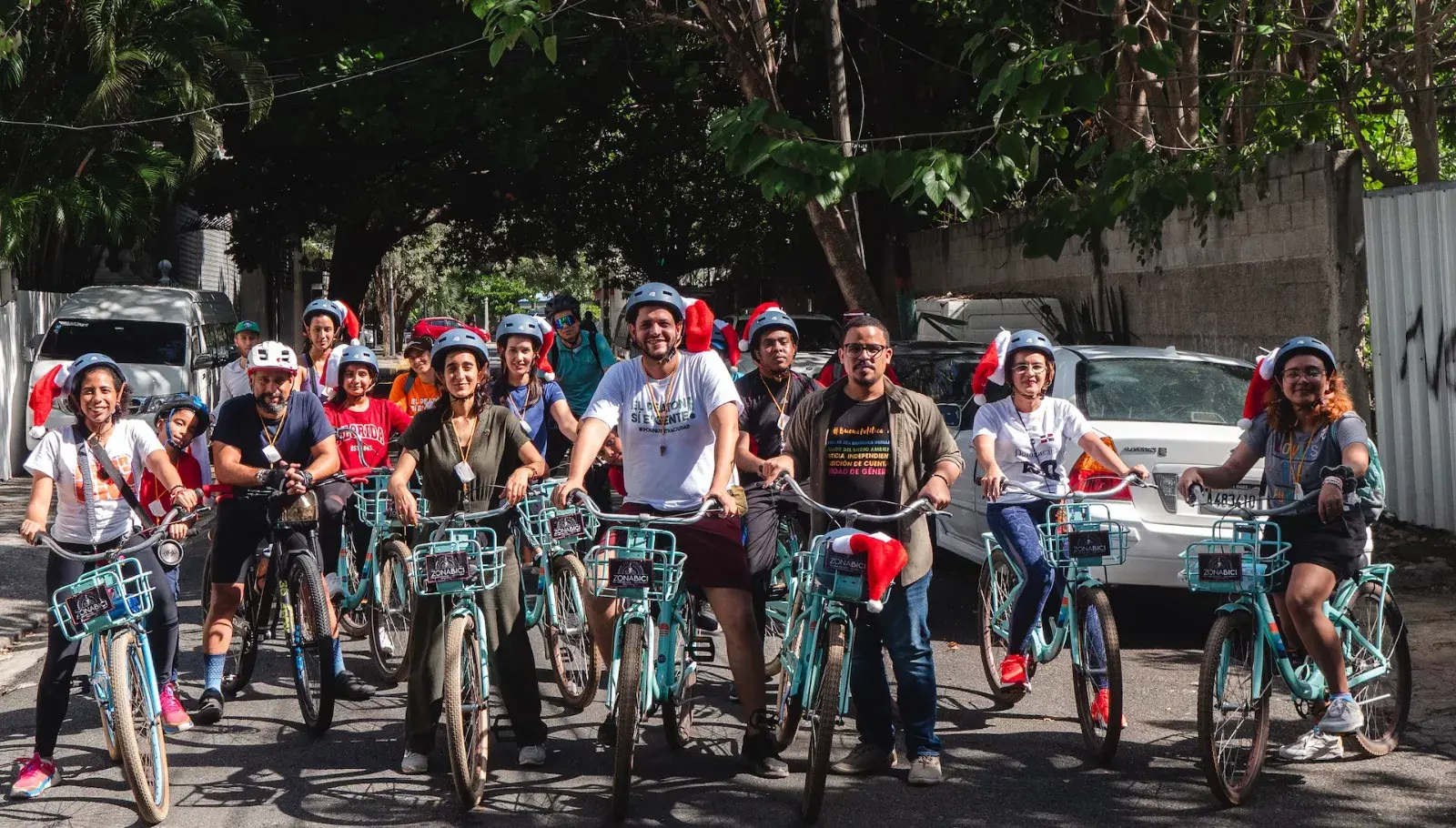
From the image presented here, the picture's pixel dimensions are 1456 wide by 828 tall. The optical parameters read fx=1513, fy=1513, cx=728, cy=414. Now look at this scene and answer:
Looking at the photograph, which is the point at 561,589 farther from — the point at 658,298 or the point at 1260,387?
the point at 1260,387

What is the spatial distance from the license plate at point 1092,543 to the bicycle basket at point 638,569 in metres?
1.57

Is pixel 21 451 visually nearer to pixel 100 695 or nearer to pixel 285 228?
pixel 285 228

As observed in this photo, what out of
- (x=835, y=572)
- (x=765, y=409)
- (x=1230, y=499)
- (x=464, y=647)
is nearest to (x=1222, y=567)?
(x=835, y=572)

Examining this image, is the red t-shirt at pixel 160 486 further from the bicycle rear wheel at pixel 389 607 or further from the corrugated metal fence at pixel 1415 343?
the corrugated metal fence at pixel 1415 343

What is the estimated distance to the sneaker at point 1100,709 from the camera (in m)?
5.86

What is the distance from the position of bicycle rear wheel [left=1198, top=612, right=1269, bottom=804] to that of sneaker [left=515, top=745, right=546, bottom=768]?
2.48m

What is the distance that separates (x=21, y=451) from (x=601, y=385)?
47.0ft

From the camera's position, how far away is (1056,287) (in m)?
17.0

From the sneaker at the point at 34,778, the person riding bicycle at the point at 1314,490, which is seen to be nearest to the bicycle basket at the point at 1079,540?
the person riding bicycle at the point at 1314,490

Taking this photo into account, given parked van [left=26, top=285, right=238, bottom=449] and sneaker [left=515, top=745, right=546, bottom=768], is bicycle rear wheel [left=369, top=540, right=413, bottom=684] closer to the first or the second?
sneaker [left=515, top=745, right=546, bottom=768]

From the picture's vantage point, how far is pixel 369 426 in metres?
7.97

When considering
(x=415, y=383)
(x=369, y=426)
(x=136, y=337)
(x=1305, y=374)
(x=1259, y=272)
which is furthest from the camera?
(x=136, y=337)

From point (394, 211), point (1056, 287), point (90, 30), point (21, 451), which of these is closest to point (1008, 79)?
point (1056, 287)

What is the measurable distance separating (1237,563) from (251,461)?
13.7 ft
